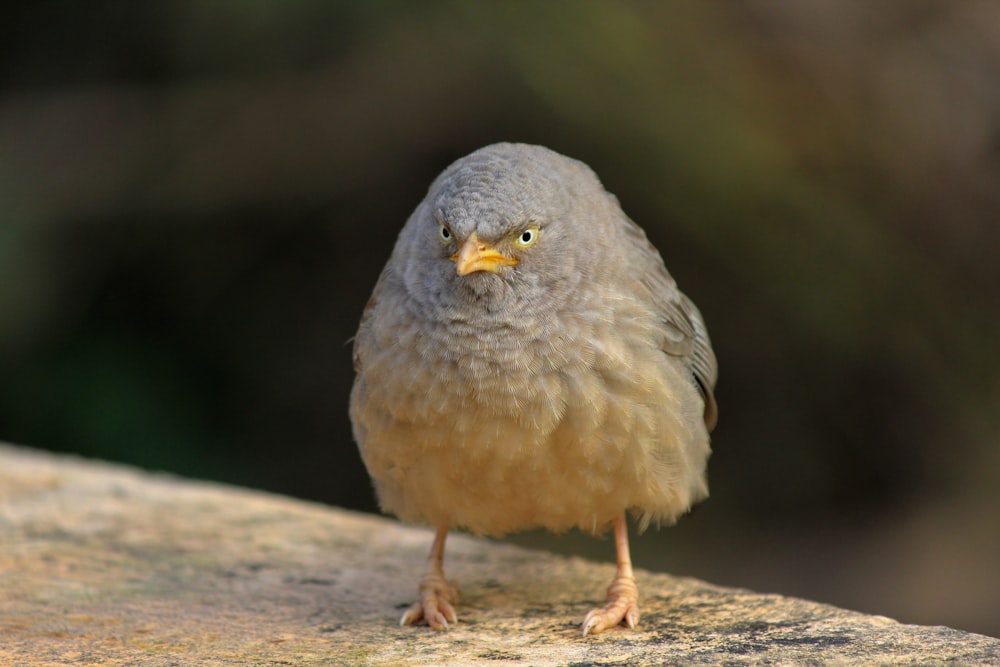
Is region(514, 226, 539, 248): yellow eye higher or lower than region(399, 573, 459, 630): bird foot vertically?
higher

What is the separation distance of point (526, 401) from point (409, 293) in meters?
0.57

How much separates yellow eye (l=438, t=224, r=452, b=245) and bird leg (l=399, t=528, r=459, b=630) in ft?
3.43

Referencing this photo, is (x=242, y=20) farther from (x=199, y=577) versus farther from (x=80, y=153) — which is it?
(x=199, y=577)

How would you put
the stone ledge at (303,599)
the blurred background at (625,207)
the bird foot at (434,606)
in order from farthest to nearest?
the blurred background at (625,207), the bird foot at (434,606), the stone ledge at (303,599)

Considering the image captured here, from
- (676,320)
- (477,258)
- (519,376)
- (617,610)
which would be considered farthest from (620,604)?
(477,258)

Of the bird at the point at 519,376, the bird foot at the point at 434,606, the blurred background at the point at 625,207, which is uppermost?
the blurred background at the point at 625,207

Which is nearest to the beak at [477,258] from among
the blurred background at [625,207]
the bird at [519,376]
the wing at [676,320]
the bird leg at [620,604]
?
the bird at [519,376]

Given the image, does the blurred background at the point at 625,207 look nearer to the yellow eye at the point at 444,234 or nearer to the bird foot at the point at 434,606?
the bird foot at the point at 434,606

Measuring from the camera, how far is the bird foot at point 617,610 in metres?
3.98

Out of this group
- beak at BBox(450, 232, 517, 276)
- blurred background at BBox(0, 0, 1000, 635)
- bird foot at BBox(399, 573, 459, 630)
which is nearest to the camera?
beak at BBox(450, 232, 517, 276)

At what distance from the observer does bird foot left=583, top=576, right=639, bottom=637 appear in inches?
157

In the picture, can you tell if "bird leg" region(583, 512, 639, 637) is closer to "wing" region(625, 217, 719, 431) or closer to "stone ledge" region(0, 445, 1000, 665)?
"stone ledge" region(0, 445, 1000, 665)

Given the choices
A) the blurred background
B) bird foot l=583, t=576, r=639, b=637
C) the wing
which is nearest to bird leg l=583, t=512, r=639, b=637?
bird foot l=583, t=576, r=639, b=637

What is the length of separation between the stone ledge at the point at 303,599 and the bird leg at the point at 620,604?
48 millimetres
